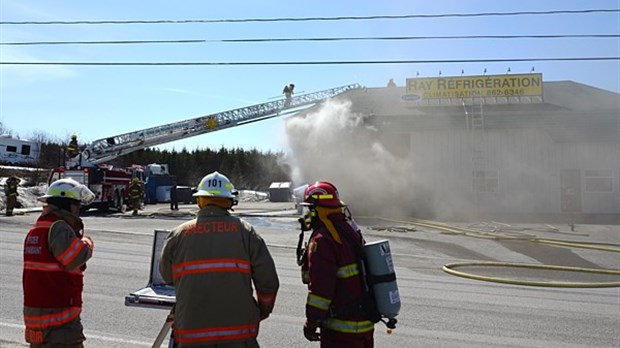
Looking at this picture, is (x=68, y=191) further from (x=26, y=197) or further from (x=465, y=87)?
(x=465, y=87)

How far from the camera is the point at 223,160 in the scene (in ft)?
179

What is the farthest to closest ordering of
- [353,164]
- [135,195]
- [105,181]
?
1. [353,164]
2. [135,195]
3. [105,181]

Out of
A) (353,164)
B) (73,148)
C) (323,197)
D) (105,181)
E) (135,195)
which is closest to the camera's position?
(323,197)

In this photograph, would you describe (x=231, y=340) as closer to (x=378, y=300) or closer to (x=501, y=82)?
(x=378, y=300)

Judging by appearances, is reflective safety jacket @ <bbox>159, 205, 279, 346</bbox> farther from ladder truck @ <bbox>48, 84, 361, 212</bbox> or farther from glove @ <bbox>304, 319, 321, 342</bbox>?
ladder truck @ <bbox>48, 84, 361, 212</bbox>

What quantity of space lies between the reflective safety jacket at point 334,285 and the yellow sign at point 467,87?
26.3 m

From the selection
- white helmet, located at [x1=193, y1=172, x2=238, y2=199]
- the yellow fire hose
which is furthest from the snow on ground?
white helmet, located at [x1=193, y1=172, x2=238, y2=199]

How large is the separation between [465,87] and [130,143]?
18.5m

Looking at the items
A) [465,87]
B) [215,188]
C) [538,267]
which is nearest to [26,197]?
[538,267]

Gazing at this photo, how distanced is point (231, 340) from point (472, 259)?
32.7 feet

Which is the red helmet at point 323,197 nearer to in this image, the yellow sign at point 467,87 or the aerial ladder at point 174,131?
the aerial ladder at point 174,131

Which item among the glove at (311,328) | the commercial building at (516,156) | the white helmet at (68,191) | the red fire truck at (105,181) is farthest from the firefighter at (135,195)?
the glove at (311,328)

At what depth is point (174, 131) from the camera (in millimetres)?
24859

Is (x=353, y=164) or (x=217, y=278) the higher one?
(x=353, y=164)
